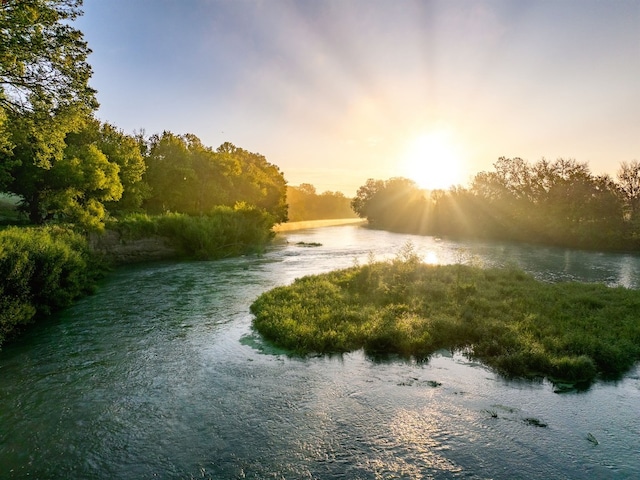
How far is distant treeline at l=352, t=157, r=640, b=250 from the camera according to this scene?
2107 inches

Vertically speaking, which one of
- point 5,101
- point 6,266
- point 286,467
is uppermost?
point 5,101

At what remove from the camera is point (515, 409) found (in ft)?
31.9

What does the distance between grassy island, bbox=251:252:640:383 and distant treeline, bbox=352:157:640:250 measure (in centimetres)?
3893

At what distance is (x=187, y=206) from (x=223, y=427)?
191 ft

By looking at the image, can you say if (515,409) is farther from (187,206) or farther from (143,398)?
(187,206)

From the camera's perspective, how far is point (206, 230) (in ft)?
134

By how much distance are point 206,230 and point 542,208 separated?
174 feet

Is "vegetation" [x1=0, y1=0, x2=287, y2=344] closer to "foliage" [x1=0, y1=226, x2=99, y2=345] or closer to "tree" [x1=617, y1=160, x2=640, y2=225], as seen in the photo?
"foliage" [x1=0, y1=226, x2=99, y2=345]

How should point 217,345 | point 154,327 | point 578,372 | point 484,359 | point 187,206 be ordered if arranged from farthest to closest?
point 187,206 → point 154,327 → point 217,345 → point 484,359 → point 578,372

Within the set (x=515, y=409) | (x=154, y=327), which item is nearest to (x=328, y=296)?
(x=154, y=327)

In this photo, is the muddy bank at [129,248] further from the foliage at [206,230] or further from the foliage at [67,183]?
the foliage at [67,183]

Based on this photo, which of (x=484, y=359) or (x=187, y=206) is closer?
(x=484, y=359)

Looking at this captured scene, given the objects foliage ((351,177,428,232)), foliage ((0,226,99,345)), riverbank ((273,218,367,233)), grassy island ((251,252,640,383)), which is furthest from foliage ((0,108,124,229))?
foliage ((351,177,428,232))

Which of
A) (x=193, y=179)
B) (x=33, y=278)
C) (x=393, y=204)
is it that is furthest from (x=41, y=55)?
(x=393, y=204)
